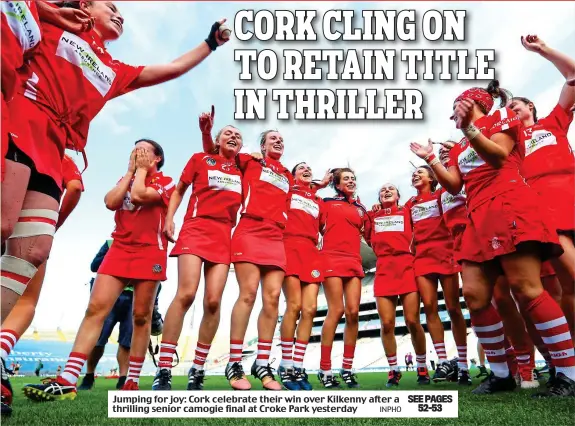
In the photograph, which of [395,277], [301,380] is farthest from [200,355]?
[395,277]

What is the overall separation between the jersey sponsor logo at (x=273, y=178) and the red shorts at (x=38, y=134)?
2620 millimetres

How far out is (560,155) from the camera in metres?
4.12

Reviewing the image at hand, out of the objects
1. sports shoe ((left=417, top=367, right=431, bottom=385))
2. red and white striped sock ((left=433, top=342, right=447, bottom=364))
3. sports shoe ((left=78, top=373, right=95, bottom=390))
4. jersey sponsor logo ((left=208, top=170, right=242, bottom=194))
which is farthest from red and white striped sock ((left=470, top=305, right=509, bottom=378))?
sports shoe ((left=78, top=373, right=95, bottom=390))

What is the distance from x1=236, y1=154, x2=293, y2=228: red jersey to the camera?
15.2 ft

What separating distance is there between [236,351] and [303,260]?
1581 mm

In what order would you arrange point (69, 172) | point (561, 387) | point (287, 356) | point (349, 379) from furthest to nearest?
point (349, 379), point (287, 356), point (69, 172), point (561, 387)

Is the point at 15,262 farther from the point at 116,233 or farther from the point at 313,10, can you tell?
the point at 313,10

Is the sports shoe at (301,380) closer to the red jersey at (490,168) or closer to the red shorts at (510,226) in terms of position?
the red shorts at (510,226)

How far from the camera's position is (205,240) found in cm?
424

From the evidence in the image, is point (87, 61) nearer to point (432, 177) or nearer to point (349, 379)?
point (349, 379)

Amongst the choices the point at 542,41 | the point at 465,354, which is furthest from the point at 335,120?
the point at 465,354

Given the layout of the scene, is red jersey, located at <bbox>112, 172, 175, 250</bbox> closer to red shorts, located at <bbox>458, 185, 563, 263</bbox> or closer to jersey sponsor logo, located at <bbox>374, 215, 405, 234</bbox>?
red shorts, located at <bbox>458, 185, 563, 263</bbox>

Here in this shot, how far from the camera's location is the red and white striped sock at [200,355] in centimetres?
423

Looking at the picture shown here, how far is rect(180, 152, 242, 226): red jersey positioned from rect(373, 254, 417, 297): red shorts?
2.50 meters
